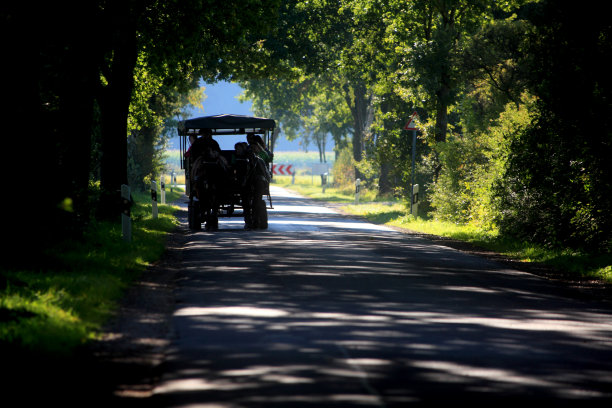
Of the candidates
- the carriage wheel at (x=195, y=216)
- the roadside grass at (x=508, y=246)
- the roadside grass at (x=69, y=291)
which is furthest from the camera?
the carriage wheel at (x=195, y=216)

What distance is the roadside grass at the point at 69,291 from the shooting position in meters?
7.78

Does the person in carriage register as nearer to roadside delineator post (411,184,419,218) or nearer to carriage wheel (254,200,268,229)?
carriage wheel (254,200,268,229)

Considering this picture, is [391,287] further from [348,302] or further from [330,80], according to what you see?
[330,80]

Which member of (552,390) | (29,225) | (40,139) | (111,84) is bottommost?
(552,390)

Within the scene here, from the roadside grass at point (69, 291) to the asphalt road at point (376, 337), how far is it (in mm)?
849

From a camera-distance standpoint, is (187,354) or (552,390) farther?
(187,354)

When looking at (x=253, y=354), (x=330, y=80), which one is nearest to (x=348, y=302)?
(x=253, y=354)

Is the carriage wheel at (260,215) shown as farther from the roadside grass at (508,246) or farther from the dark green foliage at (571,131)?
the dark green foliage at (571,131)

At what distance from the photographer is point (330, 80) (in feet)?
199

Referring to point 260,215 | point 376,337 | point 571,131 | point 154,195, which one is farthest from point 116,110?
point 376,337

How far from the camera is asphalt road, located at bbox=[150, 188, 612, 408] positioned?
635cm

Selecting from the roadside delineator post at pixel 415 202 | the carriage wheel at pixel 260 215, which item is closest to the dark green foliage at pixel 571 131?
the carriage wheel at pixel 260 215

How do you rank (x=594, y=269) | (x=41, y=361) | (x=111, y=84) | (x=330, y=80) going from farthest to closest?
(x=330, y=80) → (x=111, y=84) → (x=594, y=269) → (x=41, y=361)

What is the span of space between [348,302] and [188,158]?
41.2 ft
